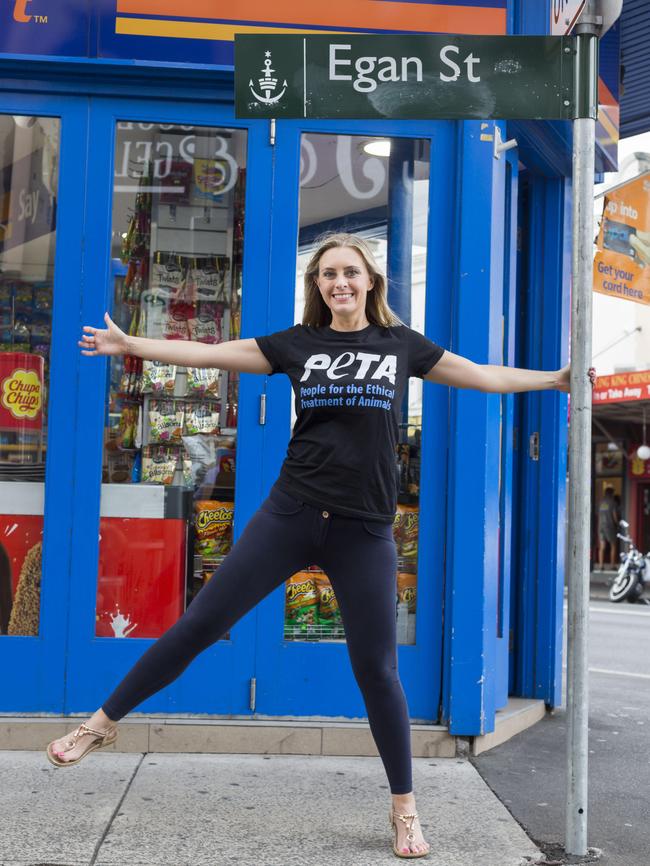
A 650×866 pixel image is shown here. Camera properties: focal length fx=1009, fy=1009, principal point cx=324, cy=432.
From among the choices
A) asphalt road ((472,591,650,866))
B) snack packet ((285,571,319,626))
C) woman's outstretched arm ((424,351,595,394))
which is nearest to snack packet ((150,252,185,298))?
snack packet ((285,571,319,626))

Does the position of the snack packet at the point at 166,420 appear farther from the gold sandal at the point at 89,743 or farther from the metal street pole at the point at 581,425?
the metal street pole at the point at 581,425

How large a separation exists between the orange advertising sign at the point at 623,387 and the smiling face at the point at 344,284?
15.9m

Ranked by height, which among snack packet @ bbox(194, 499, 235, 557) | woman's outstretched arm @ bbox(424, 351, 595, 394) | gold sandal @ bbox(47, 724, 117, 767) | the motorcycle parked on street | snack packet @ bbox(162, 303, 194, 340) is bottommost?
the motorcycle parked on street

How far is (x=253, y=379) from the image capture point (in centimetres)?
461

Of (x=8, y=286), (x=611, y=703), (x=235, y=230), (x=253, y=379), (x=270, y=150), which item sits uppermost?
(x=270, y=150)

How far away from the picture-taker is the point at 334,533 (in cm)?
315

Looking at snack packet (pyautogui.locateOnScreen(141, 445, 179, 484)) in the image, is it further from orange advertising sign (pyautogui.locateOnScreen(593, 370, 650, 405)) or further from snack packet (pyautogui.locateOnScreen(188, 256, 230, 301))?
orange advertising sign (pyautogui.locateOnScreen(593, 370, 650, 405))

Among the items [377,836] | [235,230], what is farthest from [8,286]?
[377,836]

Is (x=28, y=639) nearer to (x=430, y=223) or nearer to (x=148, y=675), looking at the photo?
(x=148, y=675)

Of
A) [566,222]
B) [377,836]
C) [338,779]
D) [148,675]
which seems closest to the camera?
[148,675]

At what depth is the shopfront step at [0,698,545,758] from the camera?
14.2 feet

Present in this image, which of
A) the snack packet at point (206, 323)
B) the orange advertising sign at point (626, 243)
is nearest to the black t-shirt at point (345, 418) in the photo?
the snack packet at point (206, 323)

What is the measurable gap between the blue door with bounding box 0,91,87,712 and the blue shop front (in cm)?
1

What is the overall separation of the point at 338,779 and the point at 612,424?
21.1m
